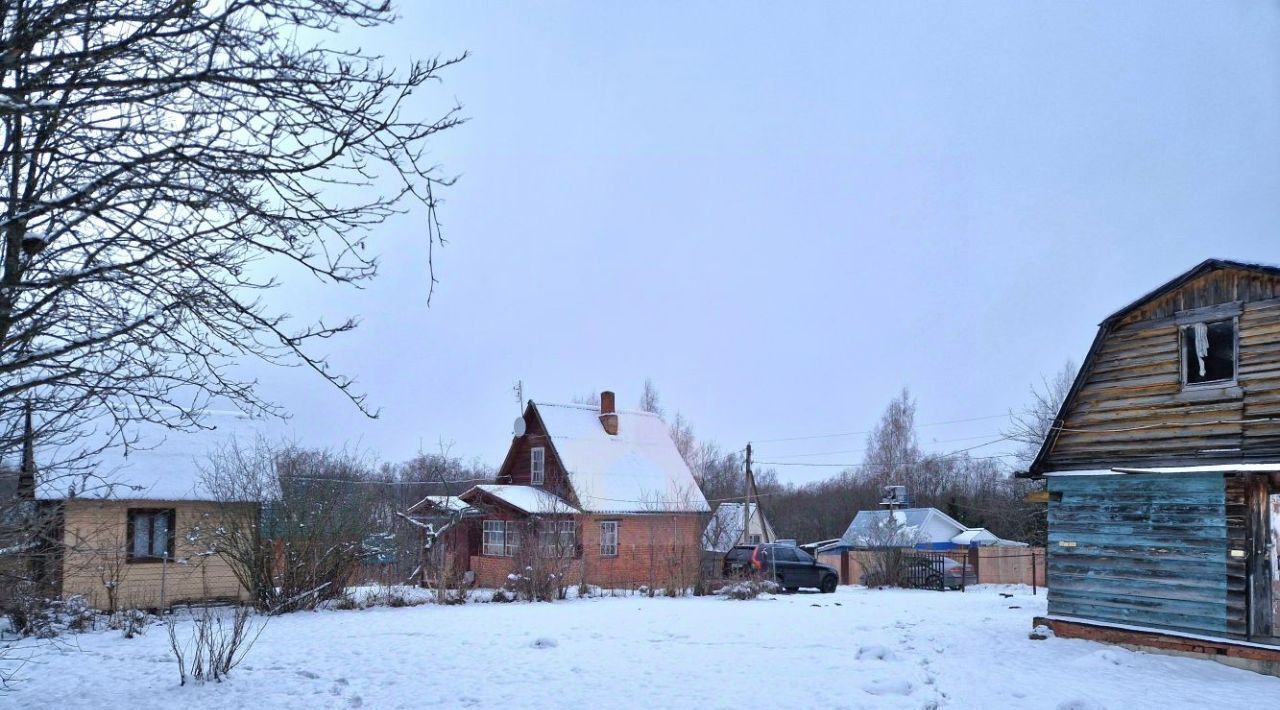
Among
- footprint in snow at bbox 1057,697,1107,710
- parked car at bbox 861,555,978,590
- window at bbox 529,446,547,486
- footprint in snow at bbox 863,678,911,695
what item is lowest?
parked car at bbox 861,555,978,590

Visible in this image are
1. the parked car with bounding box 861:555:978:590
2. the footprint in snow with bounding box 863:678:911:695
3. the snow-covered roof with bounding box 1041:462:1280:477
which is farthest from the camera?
the parked car with bounding box 861:555:978:590

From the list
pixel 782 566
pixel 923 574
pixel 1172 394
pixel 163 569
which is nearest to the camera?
pixel 1172 394

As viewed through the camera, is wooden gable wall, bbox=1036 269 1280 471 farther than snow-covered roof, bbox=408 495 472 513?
No

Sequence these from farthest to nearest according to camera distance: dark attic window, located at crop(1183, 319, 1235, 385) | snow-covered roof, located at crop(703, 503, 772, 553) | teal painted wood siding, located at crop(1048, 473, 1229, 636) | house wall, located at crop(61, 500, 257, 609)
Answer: snow-covered roof, located at crop(703, 503, 772, 553) < house wall, located at crop(61, 500, 257, 609) < dark attic window, located at crop(1183, 319, 1235, 385) < teal painted wood siding, located at crop(1048, 473, 1229, 636)

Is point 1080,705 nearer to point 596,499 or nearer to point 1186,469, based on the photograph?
point 1186,469

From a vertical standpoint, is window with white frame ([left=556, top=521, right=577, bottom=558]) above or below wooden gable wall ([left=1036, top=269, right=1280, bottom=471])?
below

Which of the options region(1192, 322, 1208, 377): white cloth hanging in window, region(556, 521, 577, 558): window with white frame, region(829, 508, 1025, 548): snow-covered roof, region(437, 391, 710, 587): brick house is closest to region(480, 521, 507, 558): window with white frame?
region(437, 391, 710, 587): brick house

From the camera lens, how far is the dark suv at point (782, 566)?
28.7 m

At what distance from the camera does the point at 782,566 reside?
96.7ft

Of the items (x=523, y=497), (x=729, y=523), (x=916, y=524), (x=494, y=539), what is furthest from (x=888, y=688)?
(x=729, y=523)

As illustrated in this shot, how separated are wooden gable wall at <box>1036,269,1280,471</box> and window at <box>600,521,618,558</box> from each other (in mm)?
17654

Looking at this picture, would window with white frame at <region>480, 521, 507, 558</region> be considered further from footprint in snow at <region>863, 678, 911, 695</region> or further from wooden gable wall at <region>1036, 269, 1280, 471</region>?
footprint in snow at <region>863, 678, 911, 695</region>

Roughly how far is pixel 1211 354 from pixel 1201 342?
0.23 m

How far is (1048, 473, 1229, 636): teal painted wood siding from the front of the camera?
13.7 metres
